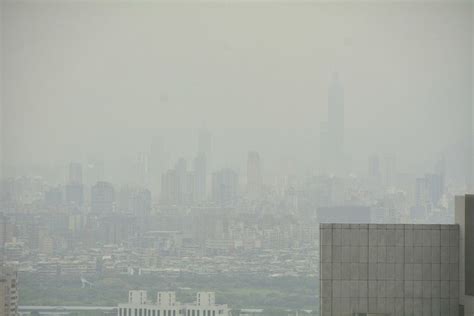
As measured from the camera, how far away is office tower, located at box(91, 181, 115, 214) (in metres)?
6.36

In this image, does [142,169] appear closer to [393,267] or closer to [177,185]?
[177,185]

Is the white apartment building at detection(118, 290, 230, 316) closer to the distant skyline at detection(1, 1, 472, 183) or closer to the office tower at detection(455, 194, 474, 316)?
→ the distant skyline at detection(1, 1, 472, 183)

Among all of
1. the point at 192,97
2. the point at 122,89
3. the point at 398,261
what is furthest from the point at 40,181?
the point at 398,261

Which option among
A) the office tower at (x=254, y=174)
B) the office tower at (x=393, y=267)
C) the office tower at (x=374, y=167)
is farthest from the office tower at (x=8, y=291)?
the office tower at (x=374, y=167)

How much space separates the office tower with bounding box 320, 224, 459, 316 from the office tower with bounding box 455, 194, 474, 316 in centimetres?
4

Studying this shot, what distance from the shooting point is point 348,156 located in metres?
6.28

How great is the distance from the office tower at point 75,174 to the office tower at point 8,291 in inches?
32.7

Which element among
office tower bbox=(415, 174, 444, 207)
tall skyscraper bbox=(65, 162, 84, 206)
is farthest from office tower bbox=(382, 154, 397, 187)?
tall skyscraper bbox=(65, 162, 84, 206)

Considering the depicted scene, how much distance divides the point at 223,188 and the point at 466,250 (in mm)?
2071

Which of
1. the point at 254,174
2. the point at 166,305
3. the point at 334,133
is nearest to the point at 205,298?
the point at 166,305

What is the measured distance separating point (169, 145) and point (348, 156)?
1.40m

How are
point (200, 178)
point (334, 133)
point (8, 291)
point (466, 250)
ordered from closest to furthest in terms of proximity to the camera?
point (466, 250), point (8, 291), point (334, 133), point (200, 178)

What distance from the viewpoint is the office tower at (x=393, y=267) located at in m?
5.00

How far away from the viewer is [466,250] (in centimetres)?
494
